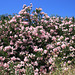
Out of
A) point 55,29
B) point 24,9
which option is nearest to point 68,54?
point 55,29

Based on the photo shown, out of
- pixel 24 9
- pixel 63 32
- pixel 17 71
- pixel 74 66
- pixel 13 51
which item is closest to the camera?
pixel 17 71

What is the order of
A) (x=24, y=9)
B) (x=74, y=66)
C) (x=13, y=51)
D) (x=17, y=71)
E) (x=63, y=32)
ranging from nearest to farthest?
(x=17, y=71) → (x=74, y=66) → (x=13, y=51) → (x=63, y=32) → (x=24, y=9)

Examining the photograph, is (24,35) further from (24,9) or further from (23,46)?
(24,9)

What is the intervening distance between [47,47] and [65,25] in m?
2.10

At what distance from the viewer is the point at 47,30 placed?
9.08 meters

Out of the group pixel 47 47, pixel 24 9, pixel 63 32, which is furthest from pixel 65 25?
pixel 24 9

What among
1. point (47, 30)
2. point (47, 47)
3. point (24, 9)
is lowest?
point (47, 47)

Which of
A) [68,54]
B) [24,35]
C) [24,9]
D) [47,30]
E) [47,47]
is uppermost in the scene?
[24,9]

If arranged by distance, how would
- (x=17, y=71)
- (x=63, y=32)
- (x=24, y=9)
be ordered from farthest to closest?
(x=24, y=9) < (x=63, y=32) < (x=17, y=71)

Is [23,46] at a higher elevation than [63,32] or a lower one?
lower

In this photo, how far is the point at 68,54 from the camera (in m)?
7.28

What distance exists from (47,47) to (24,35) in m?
1.33

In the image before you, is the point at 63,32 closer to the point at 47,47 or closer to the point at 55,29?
the point at 55,29

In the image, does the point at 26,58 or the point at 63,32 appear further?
the point at 63,32
